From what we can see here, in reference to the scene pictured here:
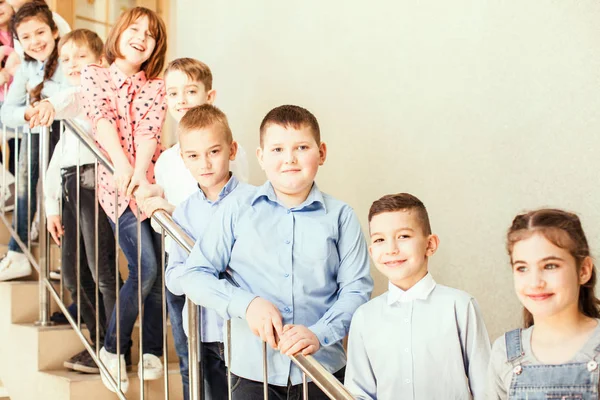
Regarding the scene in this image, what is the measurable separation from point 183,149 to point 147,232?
0.63 metres

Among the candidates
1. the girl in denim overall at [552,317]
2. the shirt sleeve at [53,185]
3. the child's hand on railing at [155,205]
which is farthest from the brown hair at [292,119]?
the shirt sleeve at [53,185]

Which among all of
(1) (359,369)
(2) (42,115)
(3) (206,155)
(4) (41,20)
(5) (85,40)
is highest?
(4) (41,20)

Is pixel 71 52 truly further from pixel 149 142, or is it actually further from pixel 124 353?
pixel 124 353

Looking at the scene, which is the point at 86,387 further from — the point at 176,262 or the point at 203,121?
the point at 203,121

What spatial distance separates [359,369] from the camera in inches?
72.3

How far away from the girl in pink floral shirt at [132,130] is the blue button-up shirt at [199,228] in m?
0.50

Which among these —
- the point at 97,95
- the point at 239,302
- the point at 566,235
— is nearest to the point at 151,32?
the point at 97,95

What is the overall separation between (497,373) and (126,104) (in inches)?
77.2

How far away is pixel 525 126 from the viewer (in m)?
2.77

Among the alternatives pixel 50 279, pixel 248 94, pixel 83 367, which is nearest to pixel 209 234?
pixel 83 367

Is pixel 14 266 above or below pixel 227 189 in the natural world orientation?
below

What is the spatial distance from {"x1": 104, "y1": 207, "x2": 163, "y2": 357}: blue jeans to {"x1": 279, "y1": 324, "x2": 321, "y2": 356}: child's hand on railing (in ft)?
4.03

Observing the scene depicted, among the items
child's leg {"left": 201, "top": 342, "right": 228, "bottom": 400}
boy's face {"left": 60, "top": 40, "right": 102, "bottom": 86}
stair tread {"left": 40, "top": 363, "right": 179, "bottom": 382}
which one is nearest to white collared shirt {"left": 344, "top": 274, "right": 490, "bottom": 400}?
child's leg {"left": 201, "top": 342, "right": 228, "bottom": 400}

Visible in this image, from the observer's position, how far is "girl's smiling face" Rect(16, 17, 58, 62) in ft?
12.3
